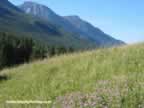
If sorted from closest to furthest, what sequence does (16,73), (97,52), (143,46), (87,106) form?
1. (87,106)
2. (143,46)
3. (97,52)
4. (16,73)

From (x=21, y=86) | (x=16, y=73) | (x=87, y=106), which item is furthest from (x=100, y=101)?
(x=16, y=73)

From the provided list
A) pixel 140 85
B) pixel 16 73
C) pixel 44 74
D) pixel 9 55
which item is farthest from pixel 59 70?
pixel 9 55

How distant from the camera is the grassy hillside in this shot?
381 inches

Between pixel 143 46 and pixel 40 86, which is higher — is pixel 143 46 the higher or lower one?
the higher one

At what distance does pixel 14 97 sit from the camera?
1581 cm

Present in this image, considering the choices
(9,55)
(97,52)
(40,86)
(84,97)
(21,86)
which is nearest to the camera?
(84,97)

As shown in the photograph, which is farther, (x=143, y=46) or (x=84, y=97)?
(x=143, y=46)

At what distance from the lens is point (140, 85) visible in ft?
34.4

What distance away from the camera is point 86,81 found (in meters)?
15.9

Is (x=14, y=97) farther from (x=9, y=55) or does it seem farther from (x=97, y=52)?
(x=9, y=55)

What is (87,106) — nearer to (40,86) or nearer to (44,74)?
(40,86)

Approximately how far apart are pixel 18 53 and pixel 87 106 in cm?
11752

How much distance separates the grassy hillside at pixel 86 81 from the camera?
381 inches

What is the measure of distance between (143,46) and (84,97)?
10038 mm
